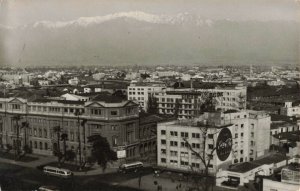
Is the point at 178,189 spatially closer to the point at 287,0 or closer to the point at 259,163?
the point at 259,163

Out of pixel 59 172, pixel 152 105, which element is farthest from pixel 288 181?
pixel 152 105

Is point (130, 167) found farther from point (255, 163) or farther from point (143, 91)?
point (143, 91)

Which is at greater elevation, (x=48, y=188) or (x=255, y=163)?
(x=255, y=163)

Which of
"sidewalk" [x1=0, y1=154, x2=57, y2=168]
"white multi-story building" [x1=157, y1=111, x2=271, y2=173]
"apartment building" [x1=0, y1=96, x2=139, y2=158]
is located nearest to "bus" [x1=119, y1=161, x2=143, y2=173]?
"white multi-story building" [x1=157, y1=111, x2=271, y2=173]

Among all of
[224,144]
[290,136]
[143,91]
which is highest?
[143,91]

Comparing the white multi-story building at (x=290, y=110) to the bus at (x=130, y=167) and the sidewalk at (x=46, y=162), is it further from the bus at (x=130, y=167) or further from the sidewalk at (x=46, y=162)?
the sidewalk at (x=46, y=162)

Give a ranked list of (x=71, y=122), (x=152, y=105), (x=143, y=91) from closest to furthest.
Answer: (x=71, y=122)
(x=152, y=105)
(x=143, y=91)

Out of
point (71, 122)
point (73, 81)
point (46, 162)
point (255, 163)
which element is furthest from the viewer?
point (73, 81)
